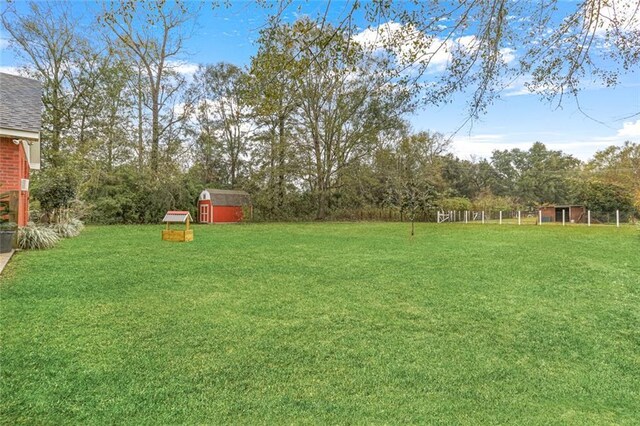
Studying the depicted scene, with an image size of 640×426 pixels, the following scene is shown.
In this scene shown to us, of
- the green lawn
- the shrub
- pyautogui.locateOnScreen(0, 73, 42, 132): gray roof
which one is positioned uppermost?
pyautogui.locateOnScreen(0, 73, 42, 132): gray roof

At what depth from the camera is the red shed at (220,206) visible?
829 inches

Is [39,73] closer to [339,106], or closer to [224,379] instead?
[339,106]

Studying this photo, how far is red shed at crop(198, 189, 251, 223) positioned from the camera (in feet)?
69.1

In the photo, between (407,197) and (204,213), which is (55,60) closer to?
(204,213)

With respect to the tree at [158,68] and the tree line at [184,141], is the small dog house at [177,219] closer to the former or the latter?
the tree line at [184,141]

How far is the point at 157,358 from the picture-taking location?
3.06 metres

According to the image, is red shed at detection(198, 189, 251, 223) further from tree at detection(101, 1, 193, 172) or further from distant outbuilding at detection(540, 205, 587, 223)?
distant outbuilding at detection(540, 205, 587, 223)

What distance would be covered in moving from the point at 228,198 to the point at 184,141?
14.4ft

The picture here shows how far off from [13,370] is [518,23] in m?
5.02

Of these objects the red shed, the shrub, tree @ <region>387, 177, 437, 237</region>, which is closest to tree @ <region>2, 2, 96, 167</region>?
the red shed

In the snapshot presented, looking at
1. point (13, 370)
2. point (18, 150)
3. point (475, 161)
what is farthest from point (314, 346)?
point (475, 161)

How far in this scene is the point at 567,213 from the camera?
93.0 ft

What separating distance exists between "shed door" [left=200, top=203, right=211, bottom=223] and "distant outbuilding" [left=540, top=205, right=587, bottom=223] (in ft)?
80.8

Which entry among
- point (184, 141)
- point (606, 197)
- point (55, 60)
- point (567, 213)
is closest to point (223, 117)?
point (184, 141)
